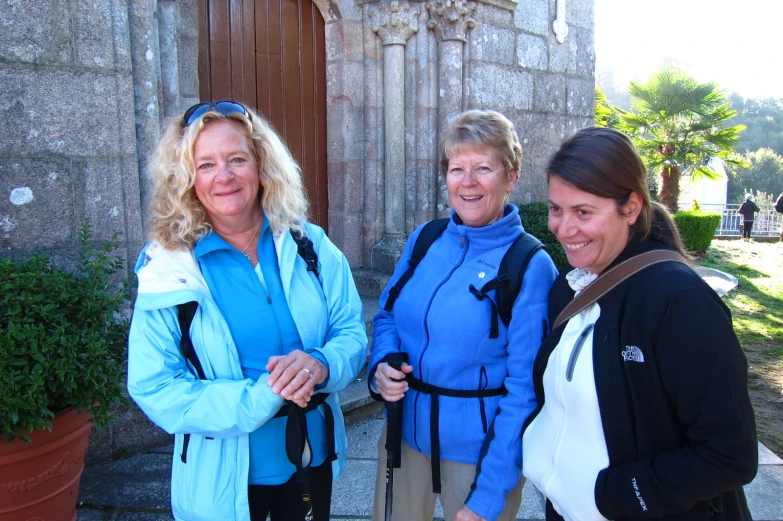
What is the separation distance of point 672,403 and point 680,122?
42.3 ft

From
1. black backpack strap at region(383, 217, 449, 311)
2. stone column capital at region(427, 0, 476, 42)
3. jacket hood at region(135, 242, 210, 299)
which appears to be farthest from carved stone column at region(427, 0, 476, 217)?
jacket hood at region(135, 242, 210, 299)

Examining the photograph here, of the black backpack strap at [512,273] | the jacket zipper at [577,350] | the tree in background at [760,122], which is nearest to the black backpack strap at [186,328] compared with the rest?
the black backpack strap at [512,273]

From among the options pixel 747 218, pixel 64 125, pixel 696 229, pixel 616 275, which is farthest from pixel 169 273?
pixel 747 218

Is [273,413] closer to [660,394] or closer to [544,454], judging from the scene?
[544,454]

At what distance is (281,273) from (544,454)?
0.95 meters

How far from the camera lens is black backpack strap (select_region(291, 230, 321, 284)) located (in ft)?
6.24

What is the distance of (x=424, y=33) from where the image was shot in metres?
5.13

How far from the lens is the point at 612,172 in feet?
4.82

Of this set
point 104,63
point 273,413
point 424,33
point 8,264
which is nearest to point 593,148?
point 273,413

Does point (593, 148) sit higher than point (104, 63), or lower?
lower

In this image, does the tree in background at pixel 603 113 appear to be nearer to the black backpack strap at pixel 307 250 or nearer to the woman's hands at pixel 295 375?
the black backpack strap at pixel 307 250

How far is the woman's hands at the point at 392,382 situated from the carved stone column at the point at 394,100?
3.37 metres

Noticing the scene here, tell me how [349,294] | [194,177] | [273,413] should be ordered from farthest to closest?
1. [349,294]
2. [194,177]
3. [273,413]

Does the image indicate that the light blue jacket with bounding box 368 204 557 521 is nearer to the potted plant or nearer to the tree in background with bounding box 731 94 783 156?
the potted plant
